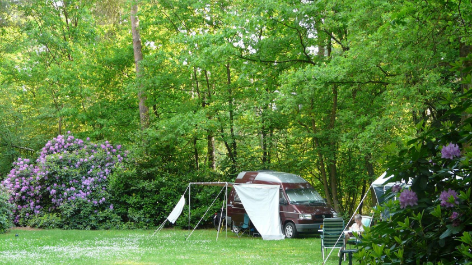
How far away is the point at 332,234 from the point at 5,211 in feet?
40.7

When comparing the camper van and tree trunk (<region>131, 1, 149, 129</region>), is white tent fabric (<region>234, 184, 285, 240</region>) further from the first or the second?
tree trunk (<region>131, 1, 149, 129</region>)

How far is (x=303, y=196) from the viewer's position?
18.1 meters

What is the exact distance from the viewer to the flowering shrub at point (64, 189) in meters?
20.8

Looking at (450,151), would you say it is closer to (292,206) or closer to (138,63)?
(292,206)

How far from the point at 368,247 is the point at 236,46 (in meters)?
18.0

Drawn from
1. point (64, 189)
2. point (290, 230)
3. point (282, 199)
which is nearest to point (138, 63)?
point (64, 189)

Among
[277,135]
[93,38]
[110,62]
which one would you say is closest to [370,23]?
[277,135]

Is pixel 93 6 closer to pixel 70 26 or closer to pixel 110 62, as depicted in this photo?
pixel 70 26

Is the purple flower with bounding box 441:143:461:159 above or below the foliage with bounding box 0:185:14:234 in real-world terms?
above

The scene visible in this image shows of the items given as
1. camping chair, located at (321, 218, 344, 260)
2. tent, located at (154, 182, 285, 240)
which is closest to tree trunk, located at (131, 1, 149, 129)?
tent, located at (154, 182, 285, 240)

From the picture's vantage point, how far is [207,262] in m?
11.2

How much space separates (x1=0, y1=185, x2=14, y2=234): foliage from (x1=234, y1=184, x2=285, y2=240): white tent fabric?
331 inches

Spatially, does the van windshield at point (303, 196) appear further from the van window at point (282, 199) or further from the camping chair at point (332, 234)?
the camping chair at point (332, 234)

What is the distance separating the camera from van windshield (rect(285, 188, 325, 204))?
58.1 ft
